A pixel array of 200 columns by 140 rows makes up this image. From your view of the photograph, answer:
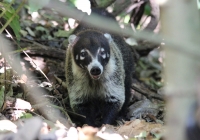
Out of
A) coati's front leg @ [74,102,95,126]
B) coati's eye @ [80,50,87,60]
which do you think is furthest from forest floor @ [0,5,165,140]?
coati's eye @ [80,50,87,60]

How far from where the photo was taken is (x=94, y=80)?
15.3 ft

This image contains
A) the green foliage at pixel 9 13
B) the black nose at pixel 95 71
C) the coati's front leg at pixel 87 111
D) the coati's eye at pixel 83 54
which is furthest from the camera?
the coati's front leg at pixel 87 111

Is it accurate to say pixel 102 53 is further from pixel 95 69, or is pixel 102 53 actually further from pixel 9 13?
pixel 9 13

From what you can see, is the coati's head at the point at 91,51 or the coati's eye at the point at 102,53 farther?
the coati's eye at the point at 102,53

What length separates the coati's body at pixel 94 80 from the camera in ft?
14.9

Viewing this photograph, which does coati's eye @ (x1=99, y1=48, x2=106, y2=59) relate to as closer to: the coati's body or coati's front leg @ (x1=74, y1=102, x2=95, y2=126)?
the coati's body

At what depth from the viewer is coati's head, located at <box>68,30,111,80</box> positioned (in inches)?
168

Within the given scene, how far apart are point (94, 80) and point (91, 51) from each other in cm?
41

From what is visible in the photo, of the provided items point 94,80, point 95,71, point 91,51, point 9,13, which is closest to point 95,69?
point 95,71

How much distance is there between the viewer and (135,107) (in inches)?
207

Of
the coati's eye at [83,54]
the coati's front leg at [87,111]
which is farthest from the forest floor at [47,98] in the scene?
the coati's eye at [83,54]

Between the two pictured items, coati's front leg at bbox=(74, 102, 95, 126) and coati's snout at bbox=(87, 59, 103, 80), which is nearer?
coati's snout at bbox=(87, 59, 103, 80)

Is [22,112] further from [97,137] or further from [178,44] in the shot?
[178,44]

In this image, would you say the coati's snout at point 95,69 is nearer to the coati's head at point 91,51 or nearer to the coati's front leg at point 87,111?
the coati's head at point 91,51
